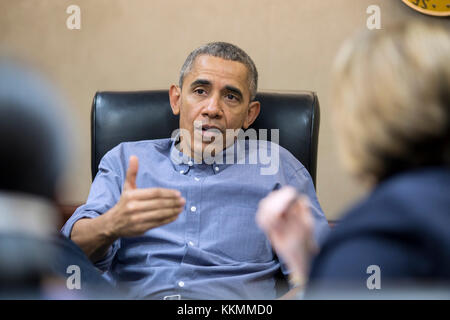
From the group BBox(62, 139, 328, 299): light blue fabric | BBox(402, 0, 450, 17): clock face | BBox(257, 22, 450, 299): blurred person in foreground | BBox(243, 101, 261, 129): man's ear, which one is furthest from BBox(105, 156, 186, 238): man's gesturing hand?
BBox(402, 0, 450, 17): clock face

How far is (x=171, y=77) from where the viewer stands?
240cm

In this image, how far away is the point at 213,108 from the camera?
5.10 ft

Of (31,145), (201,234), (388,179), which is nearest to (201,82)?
(201,234)

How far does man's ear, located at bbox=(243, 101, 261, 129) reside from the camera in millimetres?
1691

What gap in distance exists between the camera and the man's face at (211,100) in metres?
1.55

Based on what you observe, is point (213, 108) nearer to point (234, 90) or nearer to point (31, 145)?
point (234, 90)

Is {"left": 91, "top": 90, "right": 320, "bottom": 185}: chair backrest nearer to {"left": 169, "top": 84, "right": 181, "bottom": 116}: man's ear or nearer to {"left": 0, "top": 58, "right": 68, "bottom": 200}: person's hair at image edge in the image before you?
{"left": 169, "top": 84, "right": 181, "bottom": 116}: man's ear

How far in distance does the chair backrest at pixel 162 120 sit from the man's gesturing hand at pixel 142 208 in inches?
24.1

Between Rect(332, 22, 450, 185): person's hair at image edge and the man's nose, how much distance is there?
92 centimetres

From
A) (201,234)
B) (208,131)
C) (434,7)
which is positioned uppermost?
(434,7)

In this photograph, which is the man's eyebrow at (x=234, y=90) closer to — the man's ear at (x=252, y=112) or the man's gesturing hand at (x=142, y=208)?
the man's ear at (x=252, y=112)

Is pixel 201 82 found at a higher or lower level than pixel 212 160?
higher

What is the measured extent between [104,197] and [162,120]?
40 cm

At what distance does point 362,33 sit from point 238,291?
861 millimetres
